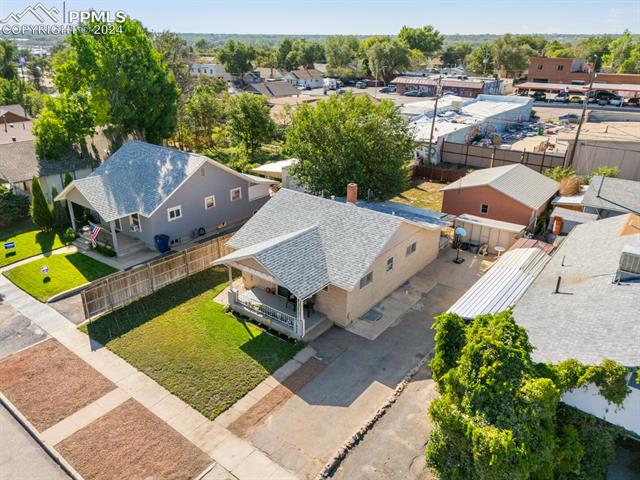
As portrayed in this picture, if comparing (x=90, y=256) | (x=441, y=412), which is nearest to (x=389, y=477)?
→ (x=441, y=412)

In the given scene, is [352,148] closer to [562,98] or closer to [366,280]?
[366,280]

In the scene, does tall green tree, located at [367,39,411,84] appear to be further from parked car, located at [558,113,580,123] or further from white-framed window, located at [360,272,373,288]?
white-framed window, located at [360,272,373,288]

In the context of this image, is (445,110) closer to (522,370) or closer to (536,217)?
(536,217)

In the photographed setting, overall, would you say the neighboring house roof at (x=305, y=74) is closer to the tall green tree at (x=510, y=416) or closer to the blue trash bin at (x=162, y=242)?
the blue trash bin at (x=162, y=242)

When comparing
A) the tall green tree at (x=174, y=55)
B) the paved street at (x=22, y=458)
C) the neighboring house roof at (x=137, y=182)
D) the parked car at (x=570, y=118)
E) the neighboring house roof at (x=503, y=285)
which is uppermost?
the tall green tree at (x=174, y=55)

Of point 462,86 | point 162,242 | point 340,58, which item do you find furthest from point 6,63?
point 462,86

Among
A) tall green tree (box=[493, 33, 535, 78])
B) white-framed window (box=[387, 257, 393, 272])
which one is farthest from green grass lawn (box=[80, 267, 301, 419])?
tall green tree (box=[493, 33, 535, 78])

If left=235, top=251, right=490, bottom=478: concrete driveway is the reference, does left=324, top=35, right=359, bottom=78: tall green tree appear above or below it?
above

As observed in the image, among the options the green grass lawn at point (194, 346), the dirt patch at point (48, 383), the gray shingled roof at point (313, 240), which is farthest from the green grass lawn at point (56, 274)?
the gray shingled roof at point (313, 240)
